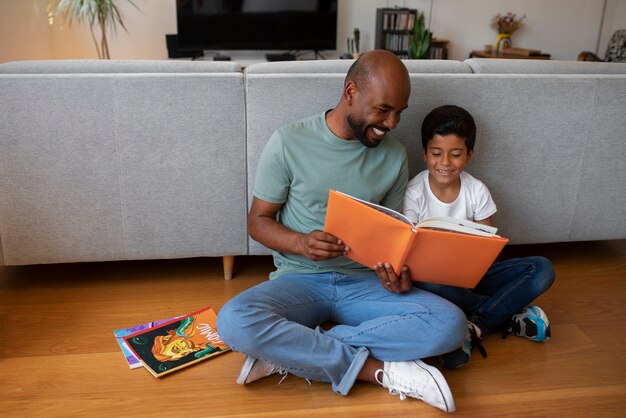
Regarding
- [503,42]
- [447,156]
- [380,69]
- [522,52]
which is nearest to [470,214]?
[447,156]

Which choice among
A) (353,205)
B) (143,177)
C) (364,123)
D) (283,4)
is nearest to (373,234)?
(353,205)

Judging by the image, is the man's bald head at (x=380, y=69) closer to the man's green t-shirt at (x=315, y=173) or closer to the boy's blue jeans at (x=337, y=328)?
the man's green t-shirt at (x=315, y=173)

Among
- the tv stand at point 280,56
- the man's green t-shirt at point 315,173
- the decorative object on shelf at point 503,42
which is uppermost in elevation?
the decorative object on shelf at point 503,42

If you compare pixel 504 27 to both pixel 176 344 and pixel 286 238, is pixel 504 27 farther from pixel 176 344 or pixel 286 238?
pixel 176 344

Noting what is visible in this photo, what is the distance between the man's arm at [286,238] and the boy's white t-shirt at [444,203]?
1.33 ft

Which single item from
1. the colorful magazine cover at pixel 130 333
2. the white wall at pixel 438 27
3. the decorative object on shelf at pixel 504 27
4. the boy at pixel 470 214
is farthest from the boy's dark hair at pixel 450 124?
the decorative object on shelf at pixel 504 27

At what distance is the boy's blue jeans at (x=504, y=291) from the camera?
1.74m

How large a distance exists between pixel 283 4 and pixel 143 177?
3520mm

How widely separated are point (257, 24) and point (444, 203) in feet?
12.1

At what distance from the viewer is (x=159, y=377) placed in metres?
1.53

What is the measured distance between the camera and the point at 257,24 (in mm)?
4969

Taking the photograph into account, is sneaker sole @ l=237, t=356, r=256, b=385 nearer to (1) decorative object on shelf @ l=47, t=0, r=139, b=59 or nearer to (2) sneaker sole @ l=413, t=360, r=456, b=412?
(2) sneaker sole @ l=413, t=360, r=456, b=412

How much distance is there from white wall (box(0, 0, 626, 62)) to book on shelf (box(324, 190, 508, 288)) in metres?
3.54

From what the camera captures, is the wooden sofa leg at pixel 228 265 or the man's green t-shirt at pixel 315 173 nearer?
the man's green t-shirt at pixel 315 173
